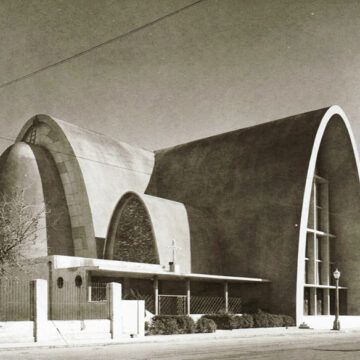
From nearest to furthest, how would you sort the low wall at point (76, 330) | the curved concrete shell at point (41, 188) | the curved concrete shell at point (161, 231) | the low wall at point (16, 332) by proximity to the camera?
the low wall at point (16, 332) < the low wall at point (76, 330) < the curved concrete shell at point (161, 231) < the curved concrete shell at point (41, 188)

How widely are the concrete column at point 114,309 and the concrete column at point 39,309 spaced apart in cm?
314

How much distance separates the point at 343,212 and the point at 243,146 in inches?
364

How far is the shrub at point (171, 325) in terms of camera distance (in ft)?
81.1

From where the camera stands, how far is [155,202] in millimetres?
35312

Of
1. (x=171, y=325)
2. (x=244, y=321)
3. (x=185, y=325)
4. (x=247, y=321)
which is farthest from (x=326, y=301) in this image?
(x=171, y=325)

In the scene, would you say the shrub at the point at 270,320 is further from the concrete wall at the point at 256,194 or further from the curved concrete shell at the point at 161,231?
the curved concrete shell at the point at 161,231

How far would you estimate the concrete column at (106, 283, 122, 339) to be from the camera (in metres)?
22.2

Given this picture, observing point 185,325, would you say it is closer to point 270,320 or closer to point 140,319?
point 140,319

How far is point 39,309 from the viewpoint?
19719 millimetres

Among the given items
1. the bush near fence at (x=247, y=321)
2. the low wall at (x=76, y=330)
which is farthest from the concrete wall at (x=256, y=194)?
the low wall at (x=76, y=330)

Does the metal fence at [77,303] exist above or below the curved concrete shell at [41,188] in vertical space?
below

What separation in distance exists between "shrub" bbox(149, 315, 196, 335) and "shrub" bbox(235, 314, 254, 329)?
444cm

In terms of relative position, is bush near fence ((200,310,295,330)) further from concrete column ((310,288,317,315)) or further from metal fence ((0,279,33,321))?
metal fence ((0,279,33,321))

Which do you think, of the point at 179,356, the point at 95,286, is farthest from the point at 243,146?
the point at 179,356
